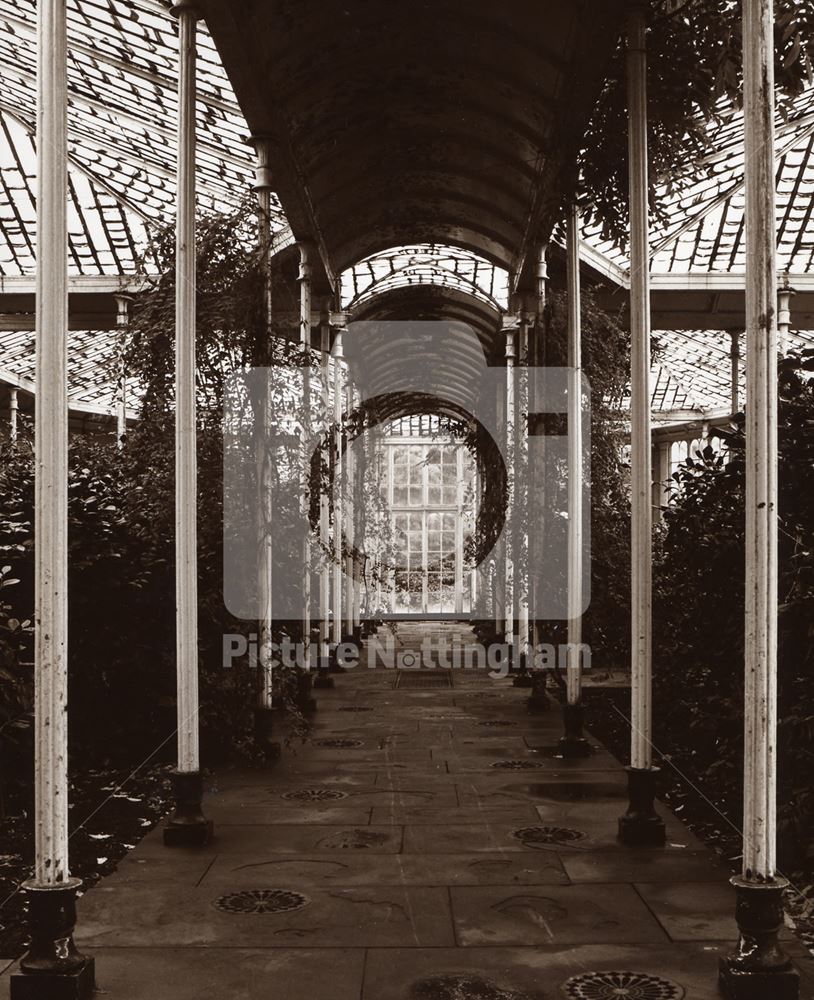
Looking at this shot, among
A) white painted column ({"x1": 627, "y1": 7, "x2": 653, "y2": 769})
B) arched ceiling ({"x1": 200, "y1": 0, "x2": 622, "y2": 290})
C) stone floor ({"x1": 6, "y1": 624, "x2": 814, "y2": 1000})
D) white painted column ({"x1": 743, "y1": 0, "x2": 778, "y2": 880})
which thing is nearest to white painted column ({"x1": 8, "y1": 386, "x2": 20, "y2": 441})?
arched ceiling ({"x1": 200, "y1": 0, "x2": 622, "y2": 290})

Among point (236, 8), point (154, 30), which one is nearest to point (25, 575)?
point (236, 8)

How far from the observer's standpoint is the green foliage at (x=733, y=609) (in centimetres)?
477

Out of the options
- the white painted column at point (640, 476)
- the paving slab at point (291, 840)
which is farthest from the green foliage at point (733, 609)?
the paving slab at point (291, 840)

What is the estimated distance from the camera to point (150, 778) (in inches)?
327

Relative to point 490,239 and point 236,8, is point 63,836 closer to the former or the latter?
point 236,8

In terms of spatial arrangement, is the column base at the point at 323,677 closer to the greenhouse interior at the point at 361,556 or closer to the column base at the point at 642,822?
the greenhouse interior at the point at 361,556

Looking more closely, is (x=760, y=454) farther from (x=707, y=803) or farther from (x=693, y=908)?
(x=707, y=803)

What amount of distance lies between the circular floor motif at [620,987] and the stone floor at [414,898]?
12mm

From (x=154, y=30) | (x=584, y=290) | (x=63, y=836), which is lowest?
(x=63, y=836)

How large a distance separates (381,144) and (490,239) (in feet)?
8.50

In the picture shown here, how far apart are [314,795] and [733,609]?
340 centimetres

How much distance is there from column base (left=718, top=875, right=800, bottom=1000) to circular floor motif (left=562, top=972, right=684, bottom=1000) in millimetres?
219

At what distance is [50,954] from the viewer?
3875 mm

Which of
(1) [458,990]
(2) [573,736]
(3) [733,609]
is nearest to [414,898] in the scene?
(1) [458,990]
